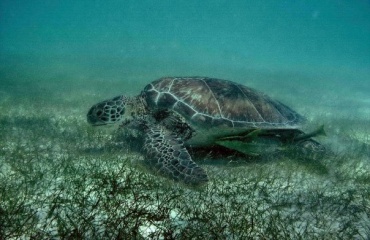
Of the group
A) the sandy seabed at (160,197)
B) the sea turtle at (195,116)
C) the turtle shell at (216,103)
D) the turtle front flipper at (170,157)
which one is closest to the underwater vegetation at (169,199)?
the sandy seabed at (160,197)

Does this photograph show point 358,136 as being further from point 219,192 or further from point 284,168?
point 219,192

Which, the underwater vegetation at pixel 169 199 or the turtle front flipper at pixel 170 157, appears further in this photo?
the turtle front flipper at pixel 170 157

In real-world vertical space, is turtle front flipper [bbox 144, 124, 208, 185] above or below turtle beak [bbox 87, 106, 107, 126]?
below

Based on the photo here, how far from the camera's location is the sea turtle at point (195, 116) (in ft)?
16.2

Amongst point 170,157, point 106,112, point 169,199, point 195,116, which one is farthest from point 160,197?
point 106,112

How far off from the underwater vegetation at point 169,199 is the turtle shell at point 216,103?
80 centimetres

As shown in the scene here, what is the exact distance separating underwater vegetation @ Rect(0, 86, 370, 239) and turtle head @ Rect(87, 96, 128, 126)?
53cm

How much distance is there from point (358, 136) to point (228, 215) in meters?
7.11

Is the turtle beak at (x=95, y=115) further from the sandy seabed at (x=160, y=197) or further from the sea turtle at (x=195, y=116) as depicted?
the sandy seabed at (x=160, y=197)

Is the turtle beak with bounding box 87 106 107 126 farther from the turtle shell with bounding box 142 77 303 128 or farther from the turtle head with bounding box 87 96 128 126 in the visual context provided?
the turtle shell with bounding box 142 77 303 128

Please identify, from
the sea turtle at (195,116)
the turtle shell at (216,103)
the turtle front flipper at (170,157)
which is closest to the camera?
the turtle front flipper at (170,157)

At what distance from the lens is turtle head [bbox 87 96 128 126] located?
5113 millimetres

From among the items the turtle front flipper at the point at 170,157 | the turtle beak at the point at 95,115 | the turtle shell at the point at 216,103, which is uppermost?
the turtle shell at the point at 216,103

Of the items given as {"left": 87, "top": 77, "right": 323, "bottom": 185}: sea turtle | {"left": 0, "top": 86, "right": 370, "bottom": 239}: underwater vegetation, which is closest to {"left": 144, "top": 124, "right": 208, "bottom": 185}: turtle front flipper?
{"left": 87, "top": 77, "right": 323, "bottom": 185}: sea turtle
